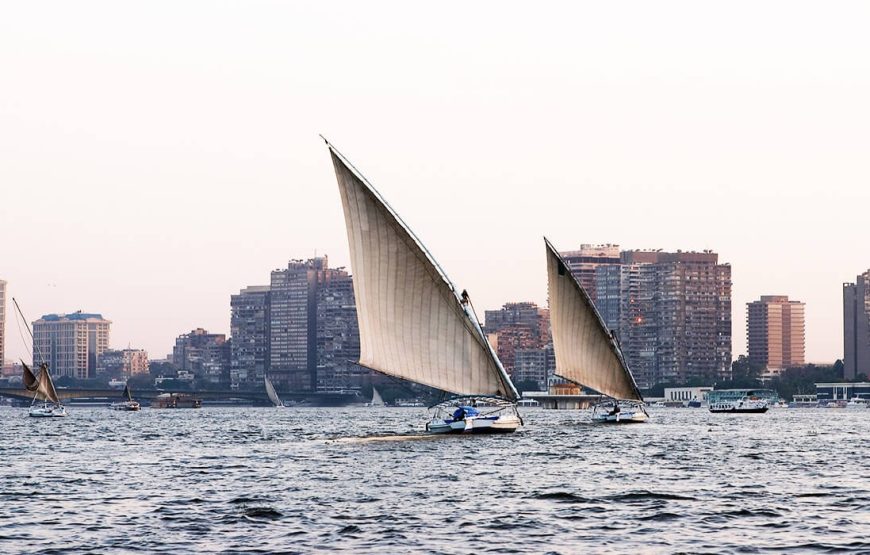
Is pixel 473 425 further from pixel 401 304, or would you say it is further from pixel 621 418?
pixel 621 418

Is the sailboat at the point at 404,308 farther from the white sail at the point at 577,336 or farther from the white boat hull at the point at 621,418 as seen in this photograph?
→ the white boat hull at the point at 621,418

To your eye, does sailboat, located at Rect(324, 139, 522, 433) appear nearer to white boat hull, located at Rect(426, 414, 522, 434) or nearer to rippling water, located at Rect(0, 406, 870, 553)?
rippling water, located at Rect(0, 406, 870, 553)

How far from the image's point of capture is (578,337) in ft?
374

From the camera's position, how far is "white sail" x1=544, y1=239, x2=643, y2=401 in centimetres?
11044

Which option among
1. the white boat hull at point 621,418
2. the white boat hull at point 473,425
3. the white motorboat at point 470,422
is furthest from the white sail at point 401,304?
the white boat hull at point 621,418

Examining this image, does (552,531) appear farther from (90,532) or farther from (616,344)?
(616,344)

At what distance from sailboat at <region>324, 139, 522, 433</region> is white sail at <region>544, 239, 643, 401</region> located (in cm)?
2576

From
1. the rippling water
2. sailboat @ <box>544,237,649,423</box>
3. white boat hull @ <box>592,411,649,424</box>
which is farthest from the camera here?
white boat hull @ <box>592,411,649,424</box>

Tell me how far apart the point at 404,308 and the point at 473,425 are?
14.8 metres

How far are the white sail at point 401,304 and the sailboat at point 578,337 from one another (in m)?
26.6

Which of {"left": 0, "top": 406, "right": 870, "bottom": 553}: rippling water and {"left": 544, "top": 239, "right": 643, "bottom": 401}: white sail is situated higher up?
{"left": 544, "top": 239, "right": 643, "bottom": 401}: white sail

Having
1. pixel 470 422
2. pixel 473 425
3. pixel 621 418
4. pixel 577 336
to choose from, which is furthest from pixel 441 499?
pixel 621 418

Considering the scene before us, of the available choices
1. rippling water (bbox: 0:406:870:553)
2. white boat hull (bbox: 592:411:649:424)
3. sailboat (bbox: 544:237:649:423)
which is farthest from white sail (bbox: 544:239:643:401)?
rippling water (bbox: 0:406:870:553)

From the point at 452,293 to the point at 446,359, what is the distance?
4566 millimetres
